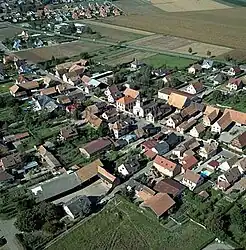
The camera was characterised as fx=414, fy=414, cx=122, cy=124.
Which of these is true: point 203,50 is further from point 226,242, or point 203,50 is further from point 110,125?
point 226,242

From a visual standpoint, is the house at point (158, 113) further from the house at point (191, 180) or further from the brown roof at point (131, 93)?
the house at point (191, 180)

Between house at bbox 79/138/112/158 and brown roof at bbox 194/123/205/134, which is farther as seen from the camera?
brown roof at bbox 194/123/205/134

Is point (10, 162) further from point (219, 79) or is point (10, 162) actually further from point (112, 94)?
point (219, 79)

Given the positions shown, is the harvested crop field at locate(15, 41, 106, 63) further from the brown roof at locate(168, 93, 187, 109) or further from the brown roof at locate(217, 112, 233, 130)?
the brown roof at locate(217, 112, 233, 130)

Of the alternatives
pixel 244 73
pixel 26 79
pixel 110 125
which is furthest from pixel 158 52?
pixel 110 125

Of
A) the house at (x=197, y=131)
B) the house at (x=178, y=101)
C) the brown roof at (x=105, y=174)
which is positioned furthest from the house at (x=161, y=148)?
the house at (x=178, y=101)

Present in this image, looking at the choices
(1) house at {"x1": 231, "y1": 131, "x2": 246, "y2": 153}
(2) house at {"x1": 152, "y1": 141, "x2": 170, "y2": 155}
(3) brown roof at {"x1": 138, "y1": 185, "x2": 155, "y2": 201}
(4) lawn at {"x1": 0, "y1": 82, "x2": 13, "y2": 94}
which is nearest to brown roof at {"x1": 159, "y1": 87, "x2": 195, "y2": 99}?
(1) house at {"x1": 231, "y1": 131, "x2": 246, "y2": 153}

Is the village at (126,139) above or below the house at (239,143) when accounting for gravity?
below
